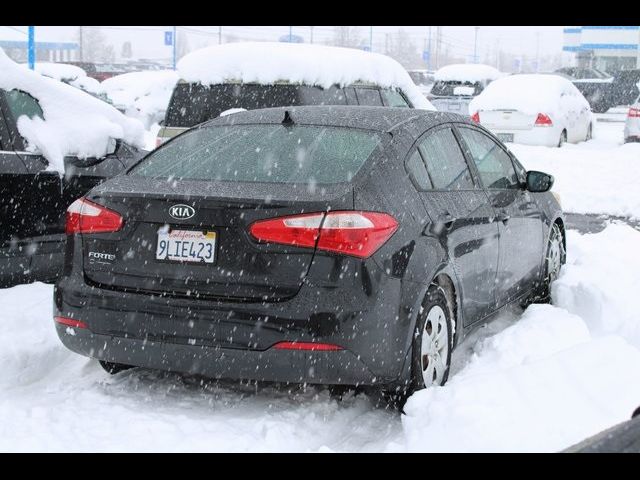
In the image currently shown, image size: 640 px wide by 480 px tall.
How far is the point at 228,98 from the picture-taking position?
9.38 m

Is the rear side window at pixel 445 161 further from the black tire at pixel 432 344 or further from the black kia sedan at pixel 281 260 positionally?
the black tire at pixel 432 344

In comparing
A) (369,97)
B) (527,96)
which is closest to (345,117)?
(369,97)

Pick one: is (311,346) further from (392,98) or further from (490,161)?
(392,98)

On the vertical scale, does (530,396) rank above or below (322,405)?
above

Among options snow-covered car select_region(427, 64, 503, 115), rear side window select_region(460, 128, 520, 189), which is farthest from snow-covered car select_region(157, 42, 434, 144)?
snow-covered car select_region(427, 64, 503, 115)

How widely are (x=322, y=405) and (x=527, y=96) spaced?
46.3ft

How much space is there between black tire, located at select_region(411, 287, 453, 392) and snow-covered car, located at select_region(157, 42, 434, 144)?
509 centimetres

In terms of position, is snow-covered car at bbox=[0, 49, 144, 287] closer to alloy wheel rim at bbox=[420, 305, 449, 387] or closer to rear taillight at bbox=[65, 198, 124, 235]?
rear taillight at bbox=[65, 198, 124, 235]

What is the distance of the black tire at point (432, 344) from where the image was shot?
13.7 ft

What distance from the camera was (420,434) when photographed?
3689 mm

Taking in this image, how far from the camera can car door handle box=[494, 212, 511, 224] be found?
5.35 m

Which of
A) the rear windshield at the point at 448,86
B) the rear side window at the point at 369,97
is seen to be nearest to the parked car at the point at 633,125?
the rear side window at the point at 369,97

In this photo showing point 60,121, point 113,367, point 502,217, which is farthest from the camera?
point 60,121

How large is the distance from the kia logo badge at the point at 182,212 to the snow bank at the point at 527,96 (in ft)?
45.0
